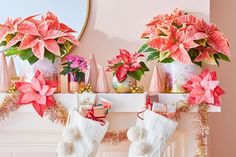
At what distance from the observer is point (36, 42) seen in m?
1.50

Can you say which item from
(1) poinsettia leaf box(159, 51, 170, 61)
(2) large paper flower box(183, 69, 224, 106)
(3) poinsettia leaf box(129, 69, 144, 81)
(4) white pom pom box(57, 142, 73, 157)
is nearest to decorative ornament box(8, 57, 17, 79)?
(4) white pom pom box(57, 142, 73, 157)

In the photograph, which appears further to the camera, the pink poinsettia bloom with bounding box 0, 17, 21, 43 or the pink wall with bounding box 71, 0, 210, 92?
the pink wall with bounding box 71, 0, 210, 92

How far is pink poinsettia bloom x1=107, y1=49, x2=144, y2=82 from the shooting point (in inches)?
61.9

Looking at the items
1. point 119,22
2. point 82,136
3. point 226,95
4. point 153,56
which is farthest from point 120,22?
point 226,95

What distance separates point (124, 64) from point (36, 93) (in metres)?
0.35

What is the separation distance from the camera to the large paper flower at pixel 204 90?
156 cm

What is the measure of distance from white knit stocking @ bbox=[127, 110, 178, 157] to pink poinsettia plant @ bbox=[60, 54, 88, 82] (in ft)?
0.92

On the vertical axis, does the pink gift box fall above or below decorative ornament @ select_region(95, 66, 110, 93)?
below

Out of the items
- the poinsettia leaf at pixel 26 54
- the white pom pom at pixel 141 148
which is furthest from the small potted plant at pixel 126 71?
the poinsettia leaf at pixel 26 54

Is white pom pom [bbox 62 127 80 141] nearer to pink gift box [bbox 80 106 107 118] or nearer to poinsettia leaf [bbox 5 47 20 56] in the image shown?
pink gift box [bbox 80 106 107 118]

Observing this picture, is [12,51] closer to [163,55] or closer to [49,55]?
[49,55]

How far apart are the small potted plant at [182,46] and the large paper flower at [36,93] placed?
435 millimetres

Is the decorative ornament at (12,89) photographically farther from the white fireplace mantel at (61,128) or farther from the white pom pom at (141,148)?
the white pom pom at (141,148)

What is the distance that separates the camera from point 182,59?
60.6 inches
